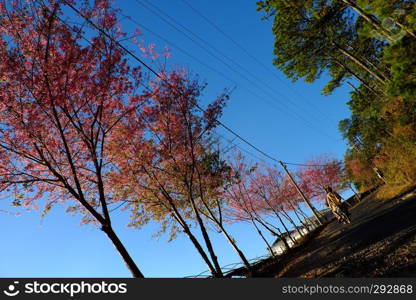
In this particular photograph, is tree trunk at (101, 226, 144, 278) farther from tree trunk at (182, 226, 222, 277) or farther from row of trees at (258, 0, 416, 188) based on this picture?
row of trees at (258, 0, 416, 188)

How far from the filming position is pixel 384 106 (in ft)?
60.6

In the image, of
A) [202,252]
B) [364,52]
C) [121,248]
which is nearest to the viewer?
[121,248]

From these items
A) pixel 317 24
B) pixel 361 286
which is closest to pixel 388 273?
pixel 361 286

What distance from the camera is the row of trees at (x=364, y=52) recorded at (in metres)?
9.63

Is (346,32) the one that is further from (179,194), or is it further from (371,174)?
(371,174)

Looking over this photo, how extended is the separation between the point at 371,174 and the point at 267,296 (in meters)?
43.8

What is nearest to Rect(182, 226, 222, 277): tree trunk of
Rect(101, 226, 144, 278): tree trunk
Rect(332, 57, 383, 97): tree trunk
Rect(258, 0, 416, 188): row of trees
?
Rect(101, 226, 144, 278): tree trunk

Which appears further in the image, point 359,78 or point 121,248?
point 359,78

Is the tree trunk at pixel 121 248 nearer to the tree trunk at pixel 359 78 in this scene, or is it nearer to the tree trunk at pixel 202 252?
the tree trunk at pixel 202 252

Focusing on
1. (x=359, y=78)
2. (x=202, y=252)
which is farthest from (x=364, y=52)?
(x=202, y=252)

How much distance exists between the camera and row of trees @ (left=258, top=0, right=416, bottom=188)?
9633mm

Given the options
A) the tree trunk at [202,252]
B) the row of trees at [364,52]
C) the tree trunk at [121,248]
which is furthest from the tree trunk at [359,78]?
the tree trunk at [121,248]

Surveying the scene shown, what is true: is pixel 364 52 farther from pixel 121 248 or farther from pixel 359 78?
pixel 121 248

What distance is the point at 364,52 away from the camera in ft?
62.9
